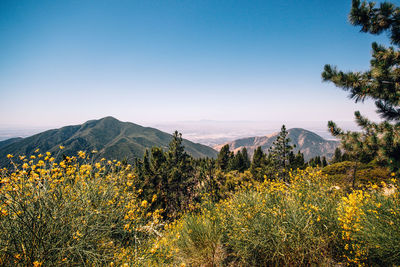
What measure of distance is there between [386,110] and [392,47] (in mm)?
2118

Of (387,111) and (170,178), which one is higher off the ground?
(387,111)

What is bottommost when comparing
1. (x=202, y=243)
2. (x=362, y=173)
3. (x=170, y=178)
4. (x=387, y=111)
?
(x=170, y=178)

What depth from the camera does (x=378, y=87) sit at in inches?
214

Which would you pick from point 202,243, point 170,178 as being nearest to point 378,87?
point 202,243

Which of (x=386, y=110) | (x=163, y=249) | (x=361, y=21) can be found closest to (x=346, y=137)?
(x=386, y=110)

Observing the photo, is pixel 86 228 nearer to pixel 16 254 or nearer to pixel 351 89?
pixel 16 254

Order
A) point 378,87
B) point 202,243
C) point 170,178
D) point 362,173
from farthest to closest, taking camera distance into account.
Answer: point 170,178 → point 362,173 → point 378,87 → point 202,243

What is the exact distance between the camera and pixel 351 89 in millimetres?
5941

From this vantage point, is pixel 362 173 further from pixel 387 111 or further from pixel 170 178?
pixel 170 178

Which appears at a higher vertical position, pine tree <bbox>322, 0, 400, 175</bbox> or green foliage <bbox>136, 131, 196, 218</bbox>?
pine tree <bbox>322, 0, 400, 175</bbox>

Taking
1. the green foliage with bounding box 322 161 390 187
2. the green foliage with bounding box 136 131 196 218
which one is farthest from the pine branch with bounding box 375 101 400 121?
the green foliage with bounding box 136 131 196 218

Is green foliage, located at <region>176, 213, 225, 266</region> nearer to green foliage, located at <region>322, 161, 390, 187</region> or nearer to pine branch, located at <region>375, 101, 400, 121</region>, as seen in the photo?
pine branch, located at <region>375, 101, 400, 121</region>

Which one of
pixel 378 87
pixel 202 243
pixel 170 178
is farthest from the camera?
pixel 170 178

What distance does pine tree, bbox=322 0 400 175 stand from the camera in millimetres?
5035
